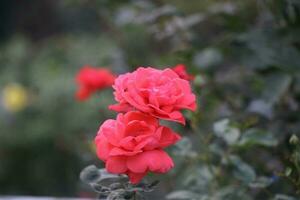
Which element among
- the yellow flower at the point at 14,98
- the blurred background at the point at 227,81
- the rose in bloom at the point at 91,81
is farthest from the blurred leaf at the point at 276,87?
the yellow flower at the point at 14,98

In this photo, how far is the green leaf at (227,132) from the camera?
1.22 m

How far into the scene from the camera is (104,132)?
95 centimetres

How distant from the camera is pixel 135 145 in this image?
927 mm

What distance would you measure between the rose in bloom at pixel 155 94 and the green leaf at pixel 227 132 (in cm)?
27

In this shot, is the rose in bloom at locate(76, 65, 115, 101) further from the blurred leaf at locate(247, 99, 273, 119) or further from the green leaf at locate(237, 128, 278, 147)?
the green leaf at locate(237, 128, 278, 147)

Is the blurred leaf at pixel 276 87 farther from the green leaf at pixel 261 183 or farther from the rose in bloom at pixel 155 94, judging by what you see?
the rose in bloom at pixel 155 94

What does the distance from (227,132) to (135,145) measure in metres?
0.34

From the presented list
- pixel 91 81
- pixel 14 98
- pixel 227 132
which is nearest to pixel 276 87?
pixel 227 132

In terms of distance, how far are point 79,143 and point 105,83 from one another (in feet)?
1.77

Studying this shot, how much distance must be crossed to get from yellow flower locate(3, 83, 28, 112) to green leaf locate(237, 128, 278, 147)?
8.36ft

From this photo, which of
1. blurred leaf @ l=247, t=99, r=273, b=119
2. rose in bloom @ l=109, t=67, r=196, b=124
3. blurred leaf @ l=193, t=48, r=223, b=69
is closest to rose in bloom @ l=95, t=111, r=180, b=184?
rose in bloom @ l=109, t=67, r=196, b=124

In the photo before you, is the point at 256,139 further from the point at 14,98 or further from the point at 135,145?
the point at 14,98

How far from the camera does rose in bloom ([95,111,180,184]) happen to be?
919 mm

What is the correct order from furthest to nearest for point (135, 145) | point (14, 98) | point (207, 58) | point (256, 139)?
point (14, 98), point (207, 58), point (256, 139), point (135, 145)
